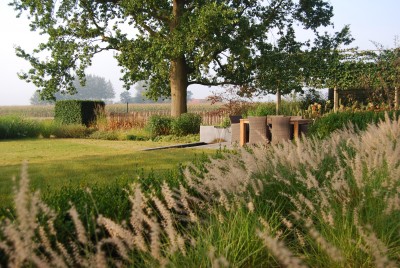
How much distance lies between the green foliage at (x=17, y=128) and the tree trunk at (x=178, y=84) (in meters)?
6.17

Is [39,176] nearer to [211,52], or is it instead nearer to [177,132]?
[177,132]

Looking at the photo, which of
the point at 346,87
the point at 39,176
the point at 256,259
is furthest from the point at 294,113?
the point at 256,259

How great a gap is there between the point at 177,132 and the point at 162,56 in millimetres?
2913

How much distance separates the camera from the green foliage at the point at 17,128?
1936 cm

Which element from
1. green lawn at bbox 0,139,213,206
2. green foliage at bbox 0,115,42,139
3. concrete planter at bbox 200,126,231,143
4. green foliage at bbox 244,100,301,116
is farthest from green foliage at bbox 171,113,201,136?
green foliage at bbox 0,115,42,139

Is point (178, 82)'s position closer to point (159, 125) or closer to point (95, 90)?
point (159, 125)

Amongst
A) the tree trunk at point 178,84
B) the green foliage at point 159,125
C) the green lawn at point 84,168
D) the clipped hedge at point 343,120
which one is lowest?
the green lawn at point 84,168

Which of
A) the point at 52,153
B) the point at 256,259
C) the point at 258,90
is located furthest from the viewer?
the point at 258,90

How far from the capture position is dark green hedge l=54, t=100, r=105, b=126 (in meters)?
21.1

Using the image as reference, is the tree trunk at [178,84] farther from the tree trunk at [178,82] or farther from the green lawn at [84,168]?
the green lawn at [84,168]

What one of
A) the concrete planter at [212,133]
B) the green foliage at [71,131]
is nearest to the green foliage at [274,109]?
the concrete planter at [212,133]

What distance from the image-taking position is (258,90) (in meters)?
19.1

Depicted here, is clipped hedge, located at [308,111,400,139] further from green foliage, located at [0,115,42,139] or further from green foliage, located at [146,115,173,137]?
green foliage, located at [0,115,42,139]

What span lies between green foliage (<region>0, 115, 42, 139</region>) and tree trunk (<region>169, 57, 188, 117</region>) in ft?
20.2
